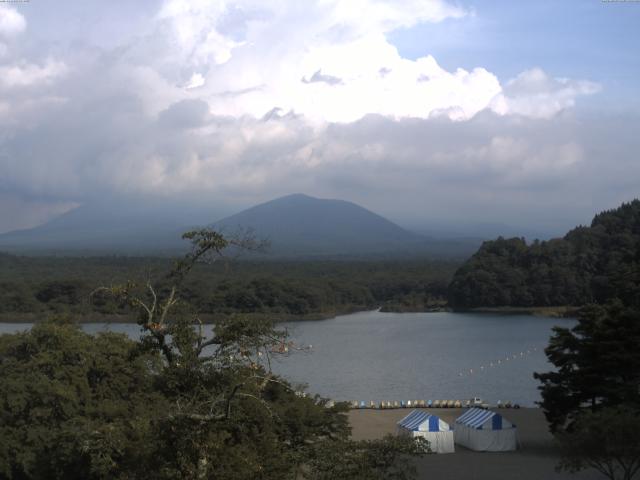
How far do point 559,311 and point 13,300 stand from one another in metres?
30.4

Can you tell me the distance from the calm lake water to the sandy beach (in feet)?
7.58

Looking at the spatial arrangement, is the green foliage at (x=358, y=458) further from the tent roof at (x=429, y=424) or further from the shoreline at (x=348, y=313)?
the shoreline at (x=348, y=313)

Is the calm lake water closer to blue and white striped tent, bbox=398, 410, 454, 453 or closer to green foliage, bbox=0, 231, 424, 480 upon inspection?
blue and white striped tent, bbox=398, 410, 454, 453

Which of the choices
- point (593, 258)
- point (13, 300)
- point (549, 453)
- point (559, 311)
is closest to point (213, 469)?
point (549, 453)

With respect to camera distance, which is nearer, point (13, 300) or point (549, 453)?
point (549, 453)

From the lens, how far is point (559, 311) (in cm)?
5006

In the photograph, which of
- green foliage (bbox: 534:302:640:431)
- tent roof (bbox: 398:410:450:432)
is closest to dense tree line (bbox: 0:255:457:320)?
tent roof (bbox: 398:410:450:432)

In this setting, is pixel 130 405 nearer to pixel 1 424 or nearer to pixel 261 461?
pixel 1 424

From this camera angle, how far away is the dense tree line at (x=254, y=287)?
44812mm

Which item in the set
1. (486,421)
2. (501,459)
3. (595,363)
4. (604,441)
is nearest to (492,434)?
(486,421)

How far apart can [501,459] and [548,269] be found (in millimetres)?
40029

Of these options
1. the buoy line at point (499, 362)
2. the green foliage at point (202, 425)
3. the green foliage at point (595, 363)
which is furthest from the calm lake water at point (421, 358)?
the green foliage at point (202, 425)

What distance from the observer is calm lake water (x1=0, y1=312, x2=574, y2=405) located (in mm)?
24141

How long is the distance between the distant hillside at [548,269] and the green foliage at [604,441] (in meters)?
40.1
